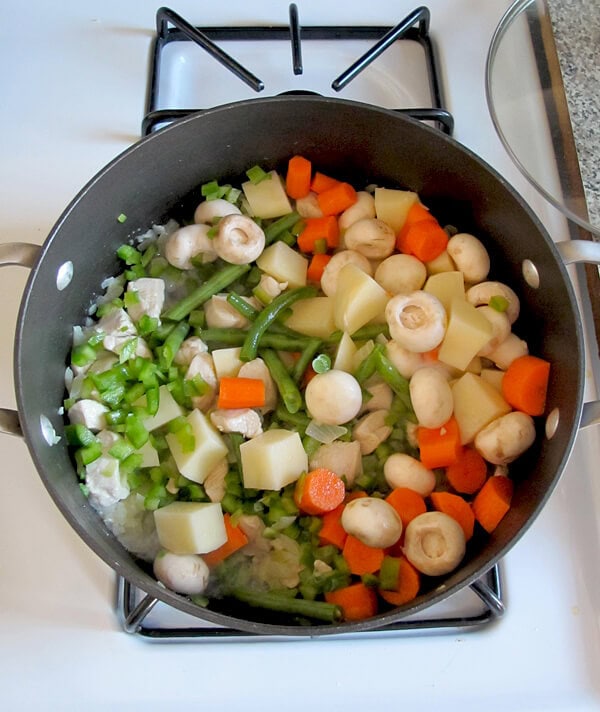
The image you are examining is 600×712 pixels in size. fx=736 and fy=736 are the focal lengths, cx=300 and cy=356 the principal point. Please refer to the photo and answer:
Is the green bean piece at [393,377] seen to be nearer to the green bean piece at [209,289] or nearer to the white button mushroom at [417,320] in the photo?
the white button mushroom at [417,320]

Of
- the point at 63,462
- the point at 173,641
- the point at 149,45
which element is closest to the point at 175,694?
the point at 173,641

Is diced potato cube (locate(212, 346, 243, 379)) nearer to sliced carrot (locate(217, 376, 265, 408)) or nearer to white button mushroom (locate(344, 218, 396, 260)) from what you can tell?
sliced carrot (locate(217, 376, 265, 408))

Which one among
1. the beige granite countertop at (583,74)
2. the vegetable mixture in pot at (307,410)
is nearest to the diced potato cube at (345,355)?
the vegetable mixture in pot at (307,410)

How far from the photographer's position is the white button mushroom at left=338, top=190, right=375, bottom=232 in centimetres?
120

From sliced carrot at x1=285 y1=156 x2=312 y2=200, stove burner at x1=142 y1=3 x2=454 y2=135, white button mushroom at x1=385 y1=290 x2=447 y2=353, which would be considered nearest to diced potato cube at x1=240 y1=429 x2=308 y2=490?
white button mushroom at x1=385 y1=290 x2=447 y2=353

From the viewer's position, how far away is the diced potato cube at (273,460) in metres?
1.01

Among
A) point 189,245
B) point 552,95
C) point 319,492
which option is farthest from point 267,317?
point 552,95

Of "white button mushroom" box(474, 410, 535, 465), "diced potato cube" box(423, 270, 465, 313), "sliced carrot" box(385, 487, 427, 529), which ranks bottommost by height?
"sliced carrot" box(385, 487, 427, 529)

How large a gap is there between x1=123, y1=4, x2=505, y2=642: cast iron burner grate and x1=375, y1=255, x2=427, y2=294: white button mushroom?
9.5 inches

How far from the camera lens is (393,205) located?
119 cm

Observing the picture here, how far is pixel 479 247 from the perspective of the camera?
1146 millimetres

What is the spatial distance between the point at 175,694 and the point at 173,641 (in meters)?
0.06

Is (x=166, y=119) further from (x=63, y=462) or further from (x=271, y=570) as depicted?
(x=271, y=570)

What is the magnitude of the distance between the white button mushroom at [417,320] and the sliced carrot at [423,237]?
0.11m
